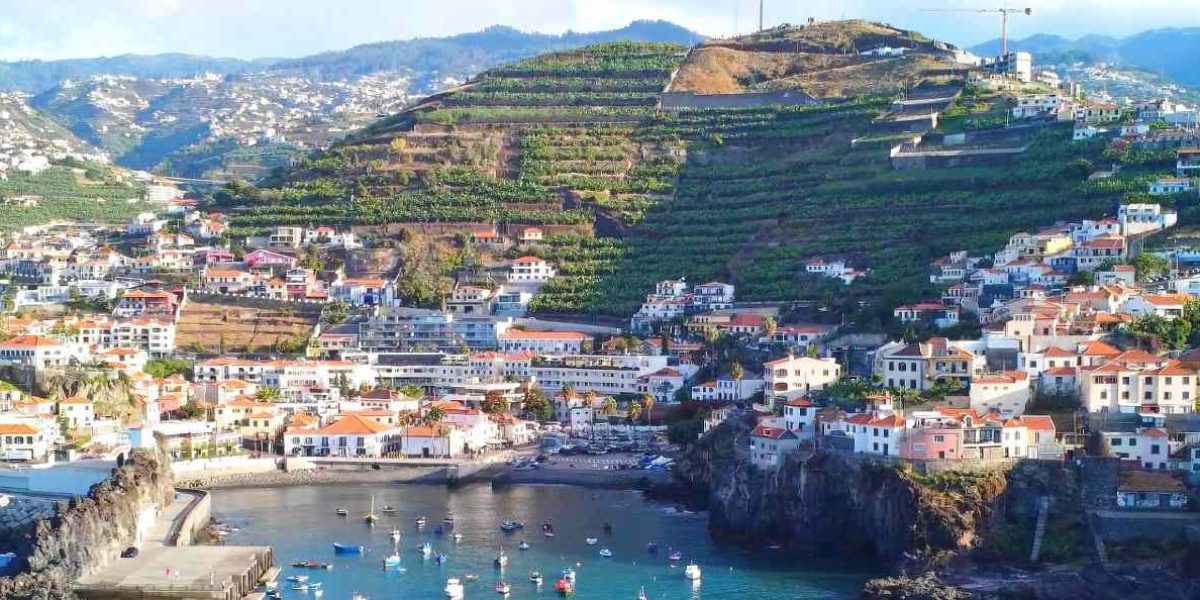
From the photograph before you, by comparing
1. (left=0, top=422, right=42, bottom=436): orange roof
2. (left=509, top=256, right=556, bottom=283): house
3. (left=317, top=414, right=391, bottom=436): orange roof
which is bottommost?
(left=317, top=414, right=391, bottom=436): orange roof

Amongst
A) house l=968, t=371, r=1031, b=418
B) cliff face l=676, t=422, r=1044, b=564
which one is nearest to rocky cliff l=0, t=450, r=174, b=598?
cliff face l=676, t=422, r=1044, b=564

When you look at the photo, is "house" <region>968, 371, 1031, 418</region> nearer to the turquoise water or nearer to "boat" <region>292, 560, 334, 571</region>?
the turquoise water

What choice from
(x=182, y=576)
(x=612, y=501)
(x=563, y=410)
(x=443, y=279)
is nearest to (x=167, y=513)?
(x=182, y=576)

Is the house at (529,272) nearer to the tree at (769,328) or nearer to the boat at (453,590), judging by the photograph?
the tree at (769,328)

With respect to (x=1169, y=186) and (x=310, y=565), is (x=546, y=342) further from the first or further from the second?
(x=310, y=565)

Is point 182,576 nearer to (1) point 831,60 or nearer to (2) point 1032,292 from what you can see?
(2) point 1032,292

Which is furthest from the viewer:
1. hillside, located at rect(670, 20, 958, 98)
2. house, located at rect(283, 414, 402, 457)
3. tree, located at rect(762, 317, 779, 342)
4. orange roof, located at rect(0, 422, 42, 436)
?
hillside, located at rect(670, 20, 958, 98)
